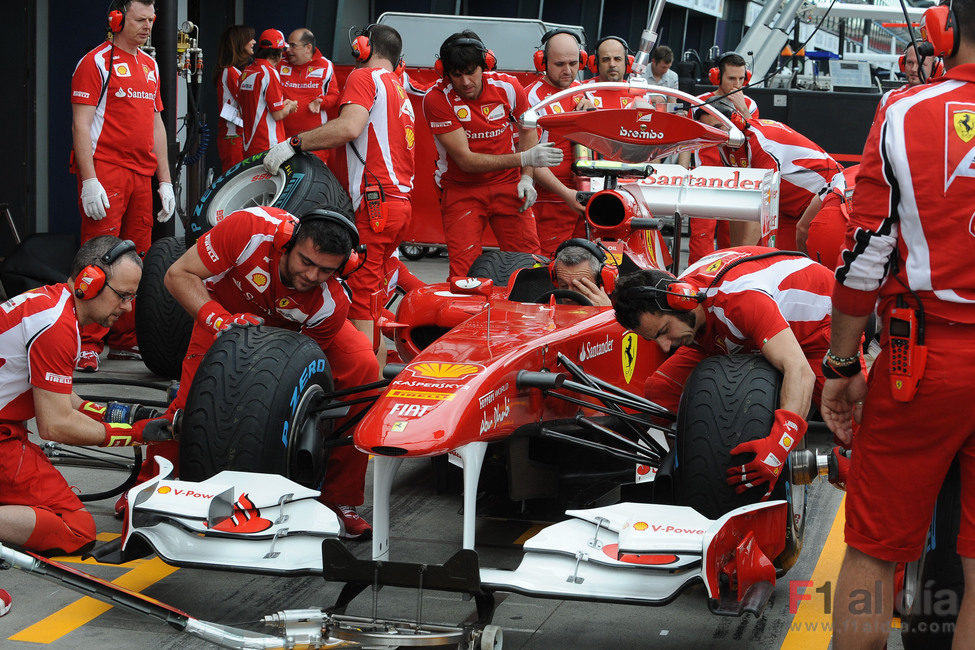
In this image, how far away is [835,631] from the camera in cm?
310

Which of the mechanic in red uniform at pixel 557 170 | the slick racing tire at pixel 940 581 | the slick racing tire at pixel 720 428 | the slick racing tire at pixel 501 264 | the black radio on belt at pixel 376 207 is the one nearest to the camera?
the slick racing tire at pixel 940 581

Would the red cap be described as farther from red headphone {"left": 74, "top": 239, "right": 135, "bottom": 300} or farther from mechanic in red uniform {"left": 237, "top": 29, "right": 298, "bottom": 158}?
red headphone {"left": 74, "top": 239, "right": 135, "bottom": 300}

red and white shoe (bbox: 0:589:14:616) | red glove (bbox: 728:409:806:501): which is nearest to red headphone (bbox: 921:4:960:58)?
red glove (bbox: 728:409:806:501)

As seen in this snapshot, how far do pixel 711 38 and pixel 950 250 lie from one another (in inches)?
1111

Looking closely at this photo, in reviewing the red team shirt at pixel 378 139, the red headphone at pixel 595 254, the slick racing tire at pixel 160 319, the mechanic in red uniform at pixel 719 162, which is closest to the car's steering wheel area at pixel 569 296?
the red headphone at pixel 595 254

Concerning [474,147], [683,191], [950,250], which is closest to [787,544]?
[950,250]

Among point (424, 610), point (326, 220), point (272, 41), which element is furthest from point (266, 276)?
point (272, 41)

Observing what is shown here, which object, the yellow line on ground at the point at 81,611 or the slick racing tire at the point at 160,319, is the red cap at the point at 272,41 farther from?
the yellow line on ground at the point at 81,611

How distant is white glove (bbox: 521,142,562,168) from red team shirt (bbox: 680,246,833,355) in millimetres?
2506

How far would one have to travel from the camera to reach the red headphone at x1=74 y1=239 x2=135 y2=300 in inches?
177

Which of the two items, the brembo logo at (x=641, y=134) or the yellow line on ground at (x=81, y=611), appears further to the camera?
the brembo logo at (x=641, y=134)

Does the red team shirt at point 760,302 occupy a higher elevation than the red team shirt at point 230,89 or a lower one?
lower

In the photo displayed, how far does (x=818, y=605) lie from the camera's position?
14.2 ft

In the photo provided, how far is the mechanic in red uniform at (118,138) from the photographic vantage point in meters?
7.82
